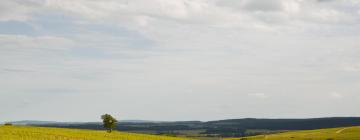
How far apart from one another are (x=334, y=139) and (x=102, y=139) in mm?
63944

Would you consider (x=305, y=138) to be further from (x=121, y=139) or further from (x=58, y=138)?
(x=58, y=138)

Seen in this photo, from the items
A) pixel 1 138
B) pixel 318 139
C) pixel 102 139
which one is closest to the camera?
pixel 1 138

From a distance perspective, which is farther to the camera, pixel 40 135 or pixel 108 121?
pixel 108 121

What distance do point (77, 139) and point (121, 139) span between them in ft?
42.7

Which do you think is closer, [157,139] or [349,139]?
[157,139]

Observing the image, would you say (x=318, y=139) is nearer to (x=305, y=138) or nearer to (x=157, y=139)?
(x=305, y=138)

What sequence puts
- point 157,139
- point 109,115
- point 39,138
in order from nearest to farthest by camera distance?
point 39,138 → point 157,139 → point 109,115

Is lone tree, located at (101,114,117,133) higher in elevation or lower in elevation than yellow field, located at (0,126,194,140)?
higher

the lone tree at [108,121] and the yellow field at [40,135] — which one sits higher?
the lone tree at [108,121]

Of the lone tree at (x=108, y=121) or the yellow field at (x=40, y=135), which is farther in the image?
the lone tree at (x=108, y=121)

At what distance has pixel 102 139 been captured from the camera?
2921 inches

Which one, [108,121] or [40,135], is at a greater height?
[108,121]

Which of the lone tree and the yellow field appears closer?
the yellow field

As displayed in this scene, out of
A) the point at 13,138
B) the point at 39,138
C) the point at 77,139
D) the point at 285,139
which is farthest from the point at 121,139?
the point at 285,139
